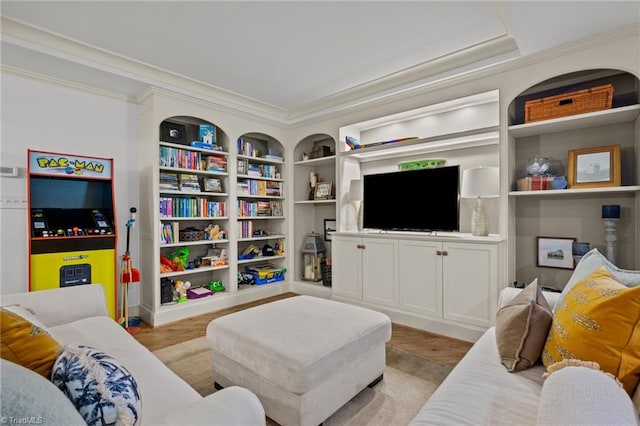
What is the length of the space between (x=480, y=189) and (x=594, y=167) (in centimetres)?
81

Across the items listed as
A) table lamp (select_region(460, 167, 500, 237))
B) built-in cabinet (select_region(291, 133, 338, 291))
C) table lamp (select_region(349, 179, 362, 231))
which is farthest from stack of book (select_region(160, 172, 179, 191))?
table lamp (select_region(460, 167, 500, 237))

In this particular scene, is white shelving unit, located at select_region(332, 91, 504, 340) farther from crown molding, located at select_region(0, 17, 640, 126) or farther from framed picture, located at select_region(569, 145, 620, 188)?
framed picture, located at select_region(569, 145, 620, 188)

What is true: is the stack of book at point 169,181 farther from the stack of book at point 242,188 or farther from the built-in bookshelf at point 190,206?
the stack of book at point 242,188

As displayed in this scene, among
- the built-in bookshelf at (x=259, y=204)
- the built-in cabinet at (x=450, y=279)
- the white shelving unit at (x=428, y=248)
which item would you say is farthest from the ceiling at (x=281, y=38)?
the built-in cabinet at (x=450, y=279)

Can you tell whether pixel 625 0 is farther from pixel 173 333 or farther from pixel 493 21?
pixel 173 333

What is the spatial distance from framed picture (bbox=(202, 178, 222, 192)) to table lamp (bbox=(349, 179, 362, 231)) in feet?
5.56

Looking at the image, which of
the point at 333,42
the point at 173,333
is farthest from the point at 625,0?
the point at 173,333

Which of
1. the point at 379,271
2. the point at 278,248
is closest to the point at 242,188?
the point at 278,248

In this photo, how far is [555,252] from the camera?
109 inches

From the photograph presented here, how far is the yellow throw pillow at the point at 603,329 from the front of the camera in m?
1.04

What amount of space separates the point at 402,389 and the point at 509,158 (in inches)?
84.3

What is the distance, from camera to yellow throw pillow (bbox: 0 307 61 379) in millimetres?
874

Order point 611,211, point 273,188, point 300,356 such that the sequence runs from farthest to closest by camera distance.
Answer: point 273,188 → point 611,211 → point 300,356

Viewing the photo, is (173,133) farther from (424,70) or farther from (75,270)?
(424,70)
